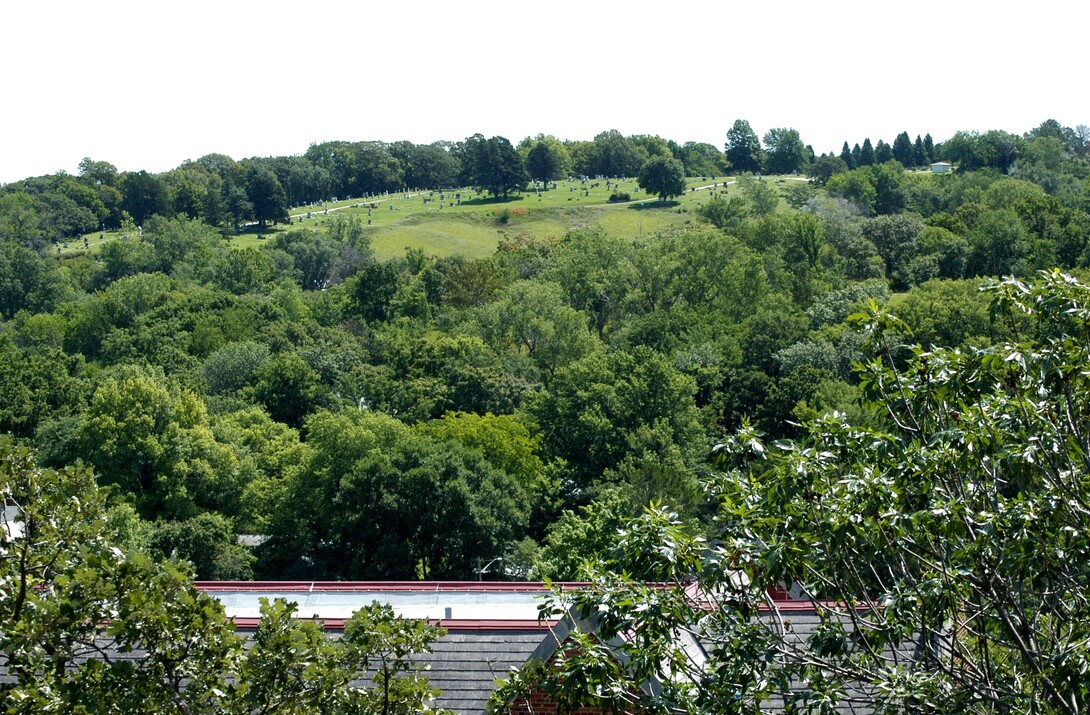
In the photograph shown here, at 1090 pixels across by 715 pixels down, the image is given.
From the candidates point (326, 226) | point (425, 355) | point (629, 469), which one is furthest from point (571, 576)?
point (326, 226)

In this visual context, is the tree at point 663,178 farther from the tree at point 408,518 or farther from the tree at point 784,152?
the tree at point 408,518

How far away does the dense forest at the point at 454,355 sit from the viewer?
131 feet

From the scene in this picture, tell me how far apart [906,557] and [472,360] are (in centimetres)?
5073

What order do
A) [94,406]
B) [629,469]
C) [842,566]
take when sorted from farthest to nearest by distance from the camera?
[94,406], [629,469], [842,566]

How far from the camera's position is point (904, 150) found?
15762cm

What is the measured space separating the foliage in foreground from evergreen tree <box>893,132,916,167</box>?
15809 cm

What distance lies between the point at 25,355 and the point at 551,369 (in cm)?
3023

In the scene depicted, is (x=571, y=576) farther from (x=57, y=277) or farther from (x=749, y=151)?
(x=749, y=151)

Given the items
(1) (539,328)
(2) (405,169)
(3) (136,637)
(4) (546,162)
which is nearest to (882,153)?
(4) (546,162)

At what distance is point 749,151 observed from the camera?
6073 inches

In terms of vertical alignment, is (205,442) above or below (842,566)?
below

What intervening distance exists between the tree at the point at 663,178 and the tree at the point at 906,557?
118898 mm

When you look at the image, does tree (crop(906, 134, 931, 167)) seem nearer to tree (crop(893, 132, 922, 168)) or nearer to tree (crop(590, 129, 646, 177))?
tree (crop(893, 132, 922, 168))

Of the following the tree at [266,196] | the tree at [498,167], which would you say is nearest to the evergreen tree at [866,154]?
the tree at [498,167]
